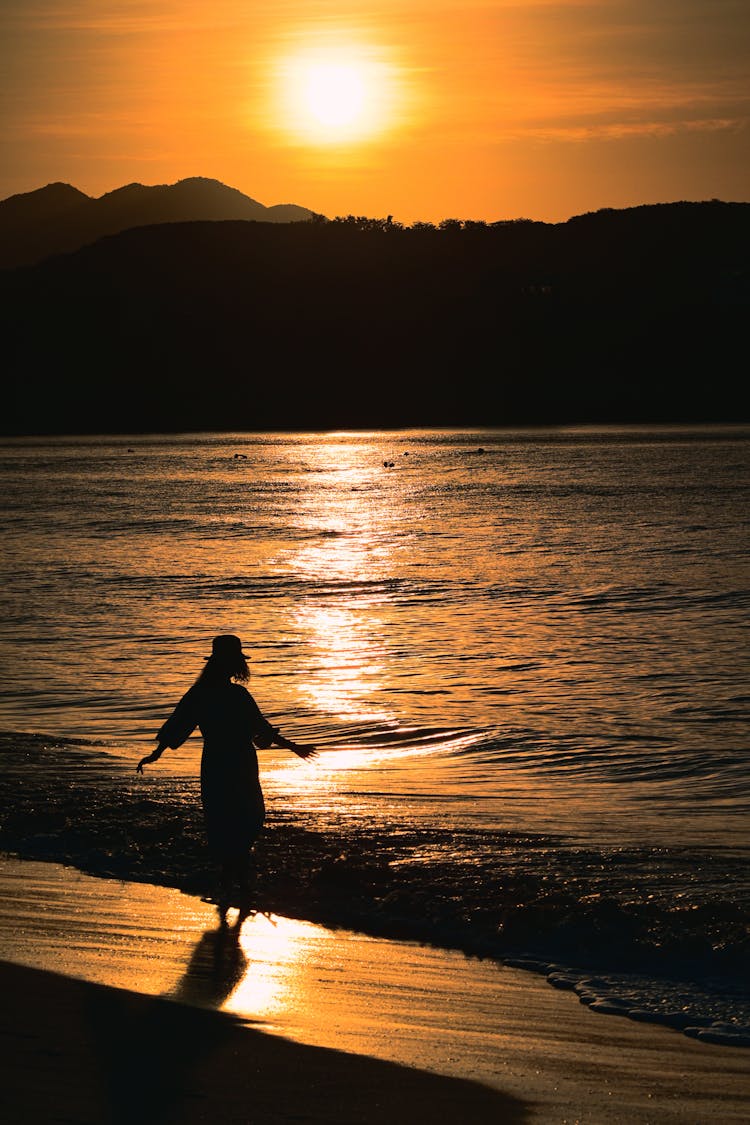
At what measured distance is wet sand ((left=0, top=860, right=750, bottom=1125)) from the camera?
5074 millimetres

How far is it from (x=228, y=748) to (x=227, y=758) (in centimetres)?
6

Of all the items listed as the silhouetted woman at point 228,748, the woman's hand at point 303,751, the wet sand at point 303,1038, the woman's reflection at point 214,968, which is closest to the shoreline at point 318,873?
the wet sand at point 303,1038

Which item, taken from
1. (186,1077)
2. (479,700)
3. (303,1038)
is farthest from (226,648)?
(479,700)

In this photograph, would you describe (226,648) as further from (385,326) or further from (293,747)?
(385,326)

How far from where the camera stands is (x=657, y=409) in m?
158

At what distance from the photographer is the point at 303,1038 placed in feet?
18.7

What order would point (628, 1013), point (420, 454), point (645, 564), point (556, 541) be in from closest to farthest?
1. point (628, 1013)
2. point (645, 564)
3. point (556, 541)
4. point (420, 454)

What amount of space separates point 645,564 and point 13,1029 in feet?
90.6

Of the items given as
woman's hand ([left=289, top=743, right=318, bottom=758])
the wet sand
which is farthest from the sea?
woman's hand ([left=289, top=743, right=318, bottom=758])

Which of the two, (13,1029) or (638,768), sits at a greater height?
(13,1029)

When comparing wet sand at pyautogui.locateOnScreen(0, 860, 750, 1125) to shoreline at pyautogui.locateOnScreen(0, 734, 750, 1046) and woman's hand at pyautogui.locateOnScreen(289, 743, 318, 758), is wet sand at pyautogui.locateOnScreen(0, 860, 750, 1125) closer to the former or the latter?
shoreline at pyautogui.locateOnScreen(0, 734, 750, 1046)

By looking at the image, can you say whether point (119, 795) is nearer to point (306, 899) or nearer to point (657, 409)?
point (306, 899)

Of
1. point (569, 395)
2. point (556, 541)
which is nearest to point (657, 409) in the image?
point (569, 395)

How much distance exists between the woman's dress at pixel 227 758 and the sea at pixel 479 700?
89cm
